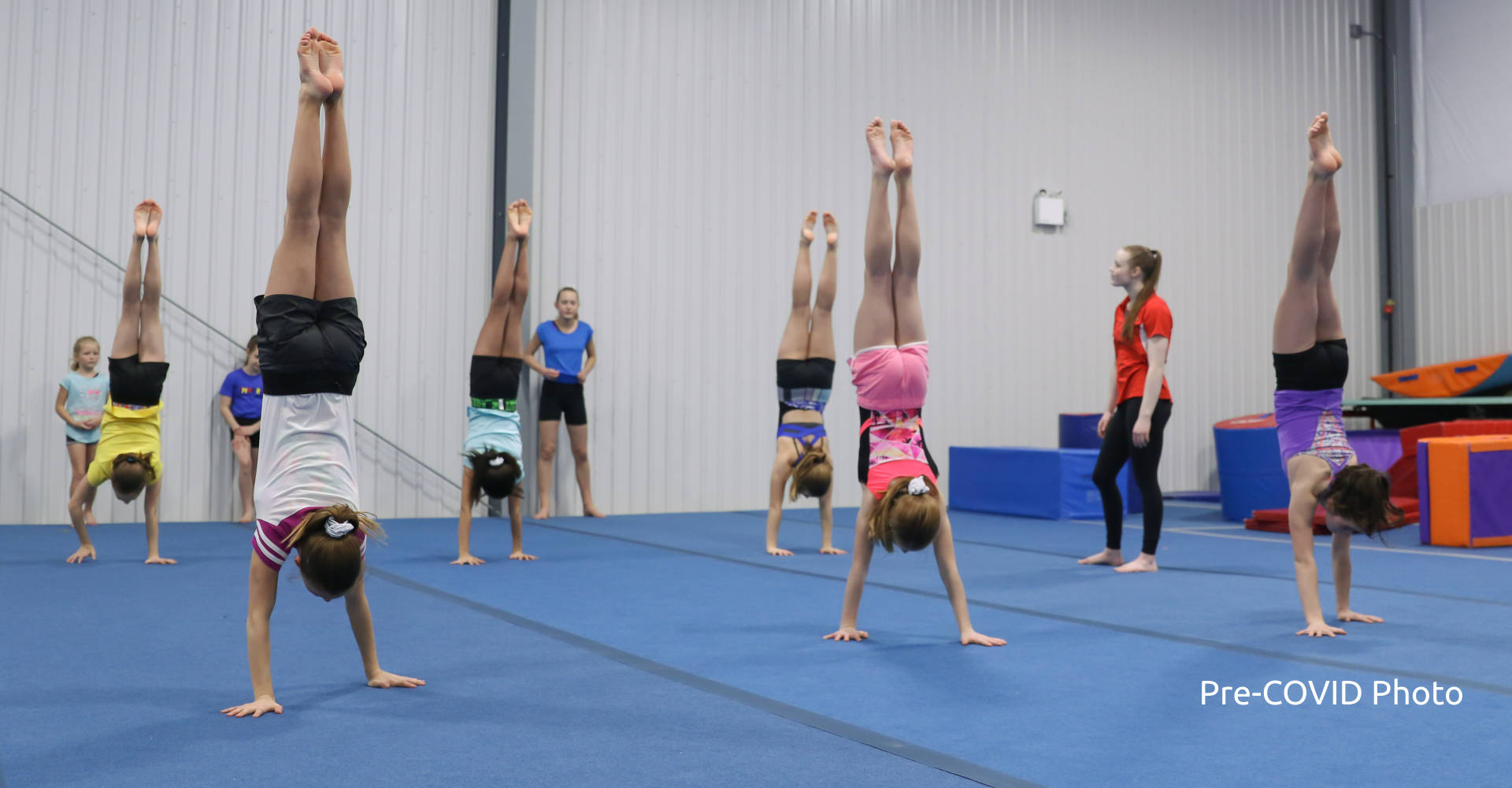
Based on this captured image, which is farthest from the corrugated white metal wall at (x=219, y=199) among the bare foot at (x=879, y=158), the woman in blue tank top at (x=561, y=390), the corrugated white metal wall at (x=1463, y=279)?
the corrugated white metal wall at (x=1463, y=279)

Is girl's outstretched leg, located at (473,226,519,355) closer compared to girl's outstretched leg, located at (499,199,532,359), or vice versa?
girl's outstretched leg, located at (499,199,532,359)

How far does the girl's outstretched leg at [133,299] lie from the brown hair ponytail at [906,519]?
362 cm

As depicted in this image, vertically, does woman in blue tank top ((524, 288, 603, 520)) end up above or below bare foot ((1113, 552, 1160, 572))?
above

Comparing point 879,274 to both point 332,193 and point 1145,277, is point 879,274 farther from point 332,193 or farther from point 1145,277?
point 1145,277

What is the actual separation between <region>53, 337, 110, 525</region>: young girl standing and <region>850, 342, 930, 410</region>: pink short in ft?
20.2

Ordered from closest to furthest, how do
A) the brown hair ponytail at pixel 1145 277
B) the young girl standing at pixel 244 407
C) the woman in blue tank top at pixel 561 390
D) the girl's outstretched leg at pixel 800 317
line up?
the brown hair ponytail at pixel 1145 277 → the girl's outstretched leg at pixel 800 317 → the young girl standing at pixel 244 407 → the woman in blue tank top at pixel 561 390

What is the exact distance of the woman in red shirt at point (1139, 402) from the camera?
19.8ft

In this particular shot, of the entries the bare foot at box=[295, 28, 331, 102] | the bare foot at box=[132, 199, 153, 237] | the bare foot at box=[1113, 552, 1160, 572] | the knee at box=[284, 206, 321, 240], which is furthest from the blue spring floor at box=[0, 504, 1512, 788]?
the bare foot at box=[295, 28, 331, 102]

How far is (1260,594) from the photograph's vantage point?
5242 millimetres

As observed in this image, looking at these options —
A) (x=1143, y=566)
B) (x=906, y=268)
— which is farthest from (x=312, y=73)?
(x=1143, y=566)

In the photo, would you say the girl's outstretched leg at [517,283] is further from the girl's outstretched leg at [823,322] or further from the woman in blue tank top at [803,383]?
the girl's outstretched leg at [823,322]

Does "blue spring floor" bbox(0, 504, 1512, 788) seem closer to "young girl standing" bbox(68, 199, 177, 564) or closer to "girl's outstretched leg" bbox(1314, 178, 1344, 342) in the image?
"young girl standing" bbox(68, 199, 177, 564)

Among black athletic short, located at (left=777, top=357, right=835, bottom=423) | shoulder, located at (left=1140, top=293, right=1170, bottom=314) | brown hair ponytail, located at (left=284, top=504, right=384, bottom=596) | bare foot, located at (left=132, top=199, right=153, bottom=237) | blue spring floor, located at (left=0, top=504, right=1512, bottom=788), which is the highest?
bare foot, located at (left=132, top=199, right=153, bottom=237)

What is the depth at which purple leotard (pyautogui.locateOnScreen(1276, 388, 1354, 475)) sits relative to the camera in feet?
13.9
